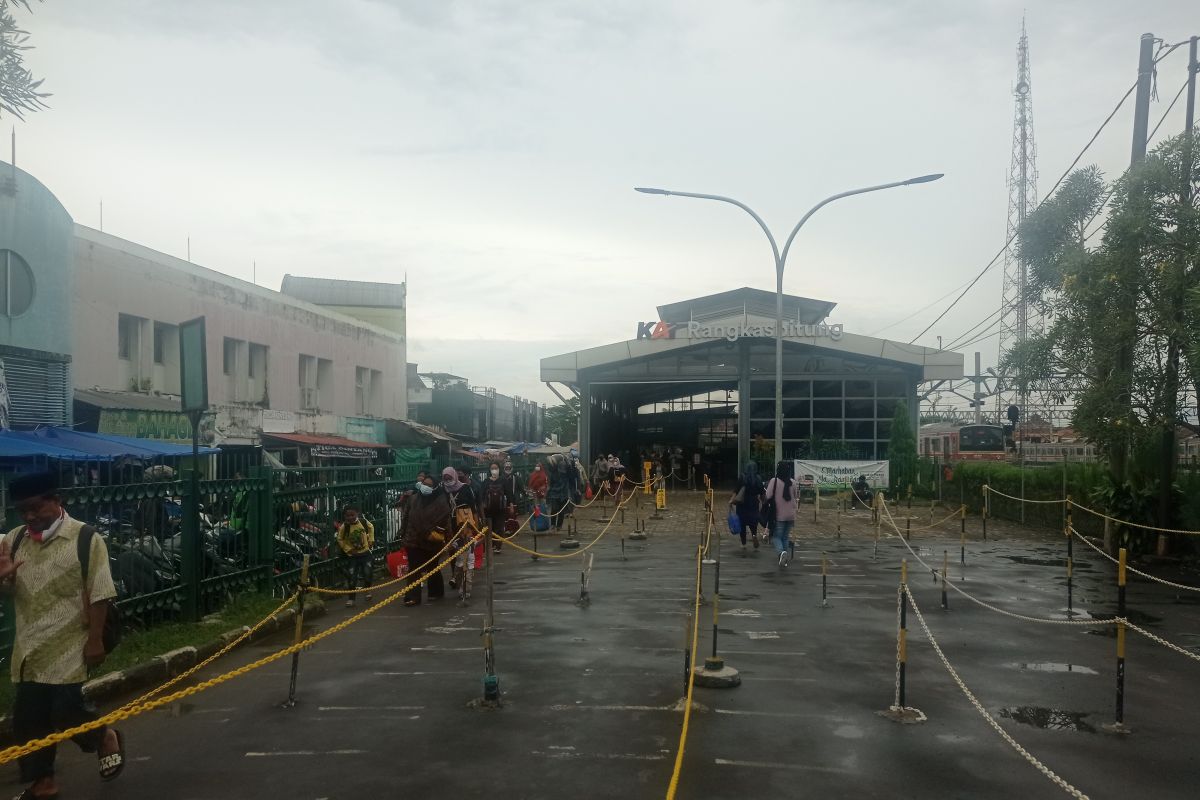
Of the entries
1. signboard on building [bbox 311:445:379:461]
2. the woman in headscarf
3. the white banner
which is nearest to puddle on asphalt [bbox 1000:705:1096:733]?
the woman in headscarf

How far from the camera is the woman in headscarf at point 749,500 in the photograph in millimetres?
18516

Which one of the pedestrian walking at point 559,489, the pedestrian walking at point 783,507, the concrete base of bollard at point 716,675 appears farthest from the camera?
the pedestrian walking at point 559,489

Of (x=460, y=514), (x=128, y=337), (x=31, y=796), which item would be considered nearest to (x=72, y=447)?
(x=460, y=514)

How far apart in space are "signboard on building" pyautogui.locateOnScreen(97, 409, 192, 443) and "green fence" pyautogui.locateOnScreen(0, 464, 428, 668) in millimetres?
6300

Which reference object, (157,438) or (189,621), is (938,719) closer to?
(189,621)

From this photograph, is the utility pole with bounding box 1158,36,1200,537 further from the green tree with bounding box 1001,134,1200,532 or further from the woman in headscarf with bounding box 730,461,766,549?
the woman in headscarf with bounding box 730,461,766,549

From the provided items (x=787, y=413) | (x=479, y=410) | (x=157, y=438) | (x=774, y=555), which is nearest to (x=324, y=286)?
(x=479, y=410)

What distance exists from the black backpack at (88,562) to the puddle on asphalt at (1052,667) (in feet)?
23.8

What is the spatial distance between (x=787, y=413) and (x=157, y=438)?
2705 centimetres

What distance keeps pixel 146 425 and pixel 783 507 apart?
13.0 metres

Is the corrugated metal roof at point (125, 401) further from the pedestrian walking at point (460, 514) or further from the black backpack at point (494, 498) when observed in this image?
the pedestrian walking at point (460, 514)

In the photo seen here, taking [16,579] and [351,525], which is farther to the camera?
[351,525]

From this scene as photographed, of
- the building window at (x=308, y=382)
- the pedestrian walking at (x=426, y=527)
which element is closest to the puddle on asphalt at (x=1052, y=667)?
the pedestrian walking at (x=426, y=527)

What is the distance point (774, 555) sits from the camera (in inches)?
719
